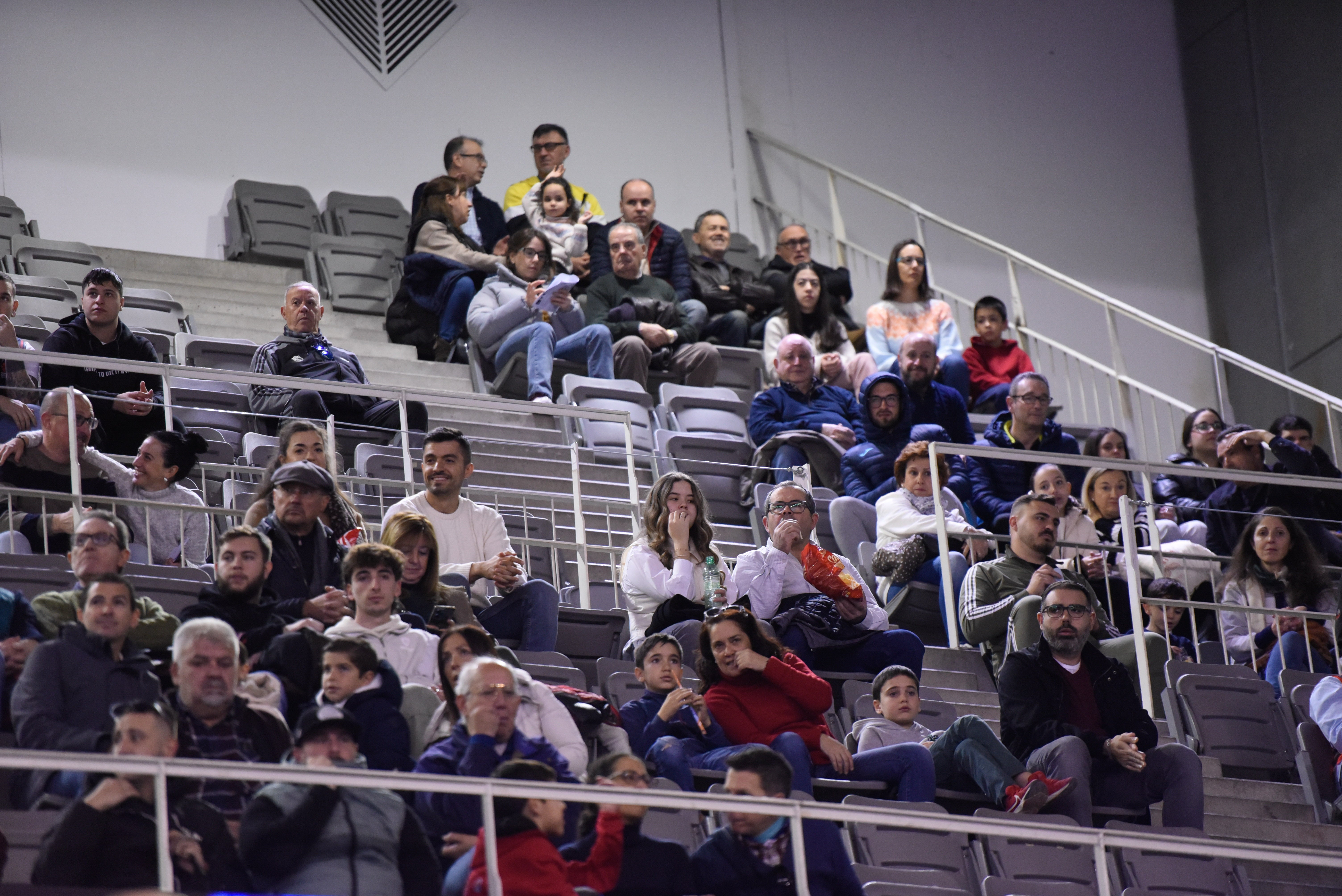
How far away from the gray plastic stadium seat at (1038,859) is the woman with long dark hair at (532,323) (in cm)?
367

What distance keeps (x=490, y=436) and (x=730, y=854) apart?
3975 millimetres

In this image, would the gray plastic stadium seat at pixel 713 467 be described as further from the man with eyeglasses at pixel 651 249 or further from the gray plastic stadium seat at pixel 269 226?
the gray plastic stadium seat at pixel 269 226

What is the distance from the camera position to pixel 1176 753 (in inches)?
238

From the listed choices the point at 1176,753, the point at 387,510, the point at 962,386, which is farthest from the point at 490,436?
the point at 1176,753

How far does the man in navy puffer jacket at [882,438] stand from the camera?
8.16m

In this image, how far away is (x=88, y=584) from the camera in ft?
16.9

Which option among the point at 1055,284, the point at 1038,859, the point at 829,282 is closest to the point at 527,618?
the point at 1038,859

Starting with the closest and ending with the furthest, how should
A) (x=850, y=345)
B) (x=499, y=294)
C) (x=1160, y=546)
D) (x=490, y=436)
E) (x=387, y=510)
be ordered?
(x=387, y=510)
(x=1160, y=546)
(x=490, y=436)
(x=499, y=294)
(x=850, y=345)

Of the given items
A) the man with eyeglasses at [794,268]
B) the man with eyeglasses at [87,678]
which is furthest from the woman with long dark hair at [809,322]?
the man with eyeglasses at [87,678]

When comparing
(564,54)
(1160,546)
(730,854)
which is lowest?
(730,854)

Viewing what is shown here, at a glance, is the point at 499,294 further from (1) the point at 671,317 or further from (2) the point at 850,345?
(2) the point at 850,345

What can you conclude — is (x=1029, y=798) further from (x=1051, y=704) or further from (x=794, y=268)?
(x=794, y=268)

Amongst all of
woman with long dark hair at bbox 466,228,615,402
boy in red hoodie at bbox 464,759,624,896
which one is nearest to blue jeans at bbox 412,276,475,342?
woman with long dark hair at bbox 466,228,615,402

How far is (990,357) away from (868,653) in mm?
3926
